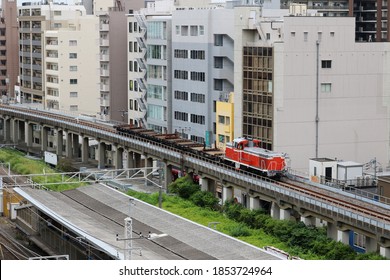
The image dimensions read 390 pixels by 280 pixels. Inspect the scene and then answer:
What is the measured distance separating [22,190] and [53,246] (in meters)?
4.30

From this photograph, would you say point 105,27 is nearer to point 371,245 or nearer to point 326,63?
point 326,63

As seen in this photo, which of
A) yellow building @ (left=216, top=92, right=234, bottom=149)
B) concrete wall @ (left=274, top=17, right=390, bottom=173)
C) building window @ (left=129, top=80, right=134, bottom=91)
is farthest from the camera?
building window @ (left=129, top=80, right=134, bottom=91)

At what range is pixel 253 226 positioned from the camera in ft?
105

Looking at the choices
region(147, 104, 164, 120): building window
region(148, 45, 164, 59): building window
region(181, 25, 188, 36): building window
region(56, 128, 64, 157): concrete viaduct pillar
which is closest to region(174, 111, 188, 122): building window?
region(147, 104, 164, 120): building window

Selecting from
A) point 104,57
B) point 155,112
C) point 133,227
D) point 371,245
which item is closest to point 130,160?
point 155,112

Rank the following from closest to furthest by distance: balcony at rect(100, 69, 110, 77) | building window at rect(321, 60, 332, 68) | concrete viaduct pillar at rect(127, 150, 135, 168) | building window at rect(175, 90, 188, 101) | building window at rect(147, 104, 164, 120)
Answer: building window at rect(321, 60, 332, 68) → concrete viaduct pillar at rect(127, 150, 135, 168) → building window at rect(175, 90, 188, 101) → building window at rect(147, 104, 164, 120) → balcony at rect(100, 69, 110, 77)

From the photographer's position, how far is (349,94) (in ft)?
129

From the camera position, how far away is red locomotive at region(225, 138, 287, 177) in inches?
1287

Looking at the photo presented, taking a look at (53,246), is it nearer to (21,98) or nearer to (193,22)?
(193,22)

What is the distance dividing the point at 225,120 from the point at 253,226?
1094cm

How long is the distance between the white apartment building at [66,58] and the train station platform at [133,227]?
3443 cm

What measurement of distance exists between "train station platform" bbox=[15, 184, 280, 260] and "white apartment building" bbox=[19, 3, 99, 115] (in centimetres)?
3443

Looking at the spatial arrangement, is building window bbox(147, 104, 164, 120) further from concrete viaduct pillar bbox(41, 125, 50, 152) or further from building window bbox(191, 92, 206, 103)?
concrete viaduct pillar bbox(41, 125, 50, 152)
